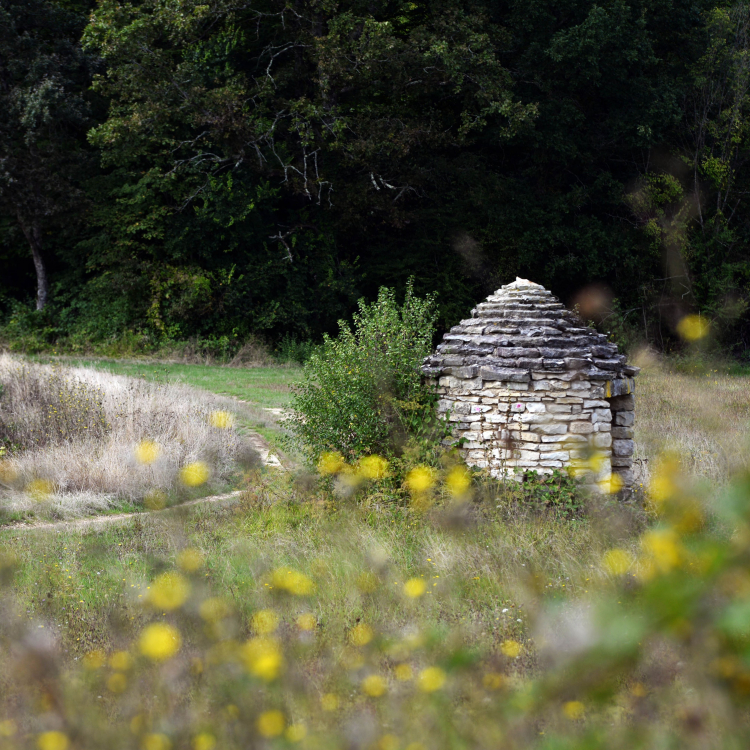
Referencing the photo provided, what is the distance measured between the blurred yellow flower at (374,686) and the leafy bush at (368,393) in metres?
4.62

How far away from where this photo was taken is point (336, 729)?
8.70 ft

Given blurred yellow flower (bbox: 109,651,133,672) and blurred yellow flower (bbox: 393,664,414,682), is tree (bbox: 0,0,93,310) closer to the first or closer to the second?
blurred yellow flower (bbox: 109,651,133,672)

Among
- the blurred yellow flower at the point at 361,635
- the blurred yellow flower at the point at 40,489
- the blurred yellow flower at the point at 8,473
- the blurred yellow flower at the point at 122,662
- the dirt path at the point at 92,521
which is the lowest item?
the dirt path at the point at 92,521

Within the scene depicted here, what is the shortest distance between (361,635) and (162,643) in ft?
3.50

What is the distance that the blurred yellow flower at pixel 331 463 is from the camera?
288 inches

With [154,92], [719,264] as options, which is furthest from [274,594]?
[719,264]

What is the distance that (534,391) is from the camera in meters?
6.94

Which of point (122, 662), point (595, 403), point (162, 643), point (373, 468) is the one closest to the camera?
point (162, 643)

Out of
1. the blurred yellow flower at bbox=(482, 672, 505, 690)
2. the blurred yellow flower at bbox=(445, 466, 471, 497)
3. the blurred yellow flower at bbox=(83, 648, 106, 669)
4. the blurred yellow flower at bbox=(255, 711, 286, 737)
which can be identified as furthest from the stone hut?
the blurred yellow flower at bbox=(255, 711, 286, 737)

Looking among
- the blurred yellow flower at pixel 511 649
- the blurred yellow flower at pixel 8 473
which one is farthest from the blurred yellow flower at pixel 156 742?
the blurred yellow flower at pixel 8 473

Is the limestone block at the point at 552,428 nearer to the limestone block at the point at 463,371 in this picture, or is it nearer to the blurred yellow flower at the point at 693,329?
the limestone block at the point at 463,371

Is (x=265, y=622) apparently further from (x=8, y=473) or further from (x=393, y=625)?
(x=8, y=473)

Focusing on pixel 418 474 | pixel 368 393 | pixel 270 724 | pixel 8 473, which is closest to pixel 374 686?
pixel 270 724

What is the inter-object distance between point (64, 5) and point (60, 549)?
22.1 metres
